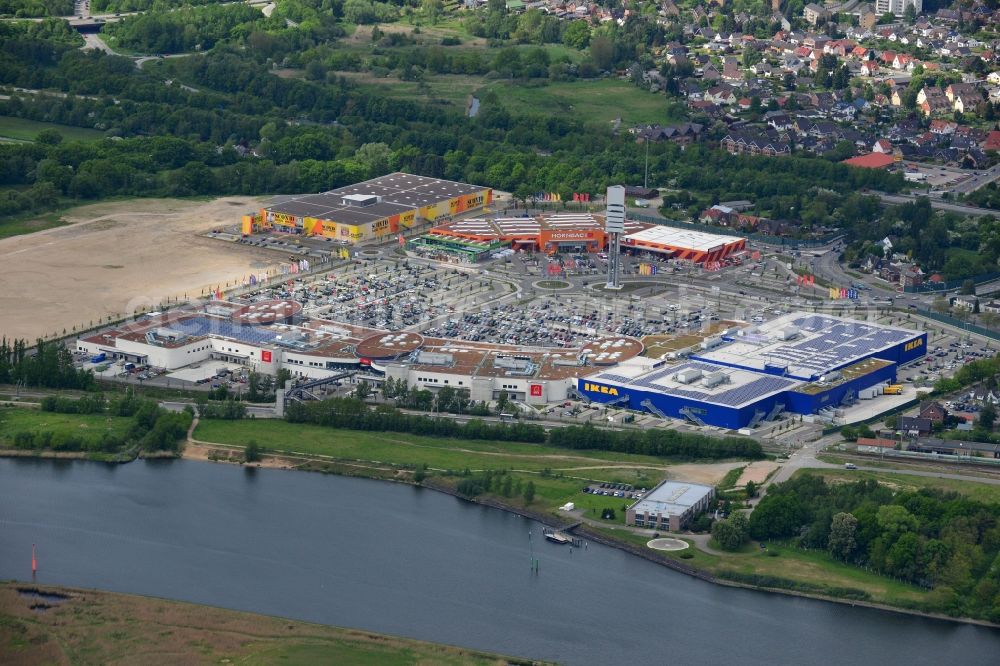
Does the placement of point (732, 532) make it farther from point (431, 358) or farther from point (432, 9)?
point (432, 9)

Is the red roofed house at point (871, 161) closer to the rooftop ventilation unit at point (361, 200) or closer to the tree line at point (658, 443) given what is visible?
the rooftop ventilation unit at point (361, 200)

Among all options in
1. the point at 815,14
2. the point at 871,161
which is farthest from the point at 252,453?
the point at 815,14

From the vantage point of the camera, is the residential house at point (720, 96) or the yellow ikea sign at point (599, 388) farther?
the residential house at point (720, 96)

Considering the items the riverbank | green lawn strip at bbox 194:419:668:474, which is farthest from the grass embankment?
green lawn strip at bbox 194:419:668:474

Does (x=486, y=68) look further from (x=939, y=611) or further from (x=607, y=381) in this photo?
(x=939, y=611)

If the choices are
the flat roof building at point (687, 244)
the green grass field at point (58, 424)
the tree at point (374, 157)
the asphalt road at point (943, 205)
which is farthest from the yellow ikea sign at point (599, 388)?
the tree at point (374, 157)

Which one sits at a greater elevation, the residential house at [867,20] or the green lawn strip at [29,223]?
the residential house at [867,20]
